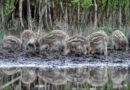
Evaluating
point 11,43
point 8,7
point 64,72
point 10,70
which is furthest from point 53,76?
point 8,7

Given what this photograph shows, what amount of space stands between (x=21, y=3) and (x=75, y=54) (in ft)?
36.7

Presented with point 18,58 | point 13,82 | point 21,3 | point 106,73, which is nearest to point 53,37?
point 18,58

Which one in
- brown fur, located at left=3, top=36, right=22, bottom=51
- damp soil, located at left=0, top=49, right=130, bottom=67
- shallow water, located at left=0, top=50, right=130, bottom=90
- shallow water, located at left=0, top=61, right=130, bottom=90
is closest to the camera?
shallow water, located at left=0, top=61, right=130, bottom=90

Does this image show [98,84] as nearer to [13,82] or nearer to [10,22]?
[13,82]

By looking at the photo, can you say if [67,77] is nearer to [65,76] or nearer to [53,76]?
[65,76]

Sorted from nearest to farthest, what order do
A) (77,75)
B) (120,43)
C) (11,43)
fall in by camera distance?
(77,75) → (11,43) → (120,43)

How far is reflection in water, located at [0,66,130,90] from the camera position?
8.90 m

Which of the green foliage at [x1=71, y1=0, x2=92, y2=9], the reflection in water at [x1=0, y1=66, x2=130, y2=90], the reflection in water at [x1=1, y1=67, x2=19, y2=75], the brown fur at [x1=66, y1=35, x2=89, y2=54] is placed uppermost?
the green foliage at [x1=71, y1=0, x2=92, y2=9]

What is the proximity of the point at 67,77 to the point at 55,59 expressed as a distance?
4.30 metres

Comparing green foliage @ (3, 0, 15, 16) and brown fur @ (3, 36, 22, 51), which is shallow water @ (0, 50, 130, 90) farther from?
green foliage @ (3, 0, 15, 16)

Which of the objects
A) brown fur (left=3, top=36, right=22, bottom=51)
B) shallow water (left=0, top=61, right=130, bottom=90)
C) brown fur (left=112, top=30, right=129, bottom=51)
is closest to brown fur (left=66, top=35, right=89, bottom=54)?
brown fur (left=112, top=30, right=129, bottom=51)

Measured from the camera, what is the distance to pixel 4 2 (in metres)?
27.5

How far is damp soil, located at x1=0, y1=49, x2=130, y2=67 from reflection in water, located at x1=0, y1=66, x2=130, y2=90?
1.20 m

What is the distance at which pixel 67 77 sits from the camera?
1012 centimetres
